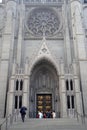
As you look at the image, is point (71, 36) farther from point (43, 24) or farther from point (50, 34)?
point (43, 24)

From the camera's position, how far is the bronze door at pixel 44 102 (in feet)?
79.6

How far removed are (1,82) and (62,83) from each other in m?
7.65

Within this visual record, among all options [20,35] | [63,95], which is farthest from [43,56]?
[63,95]

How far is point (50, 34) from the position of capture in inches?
1089

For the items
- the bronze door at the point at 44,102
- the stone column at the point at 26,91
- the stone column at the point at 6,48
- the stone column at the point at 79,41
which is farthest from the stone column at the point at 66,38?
the stone column at the point at 6,48

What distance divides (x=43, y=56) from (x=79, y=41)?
5617mm

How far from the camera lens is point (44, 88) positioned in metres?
25.0

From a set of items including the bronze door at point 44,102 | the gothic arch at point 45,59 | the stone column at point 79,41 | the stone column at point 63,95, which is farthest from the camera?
the bronze door at point 44,102

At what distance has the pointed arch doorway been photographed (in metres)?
24.0

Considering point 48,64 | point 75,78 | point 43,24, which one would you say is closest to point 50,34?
point 43,24

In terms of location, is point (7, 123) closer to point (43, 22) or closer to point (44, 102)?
point (44, 102)

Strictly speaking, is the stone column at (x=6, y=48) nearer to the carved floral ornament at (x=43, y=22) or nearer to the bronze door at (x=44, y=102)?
the carved floral ornament at (x=43, y=22)

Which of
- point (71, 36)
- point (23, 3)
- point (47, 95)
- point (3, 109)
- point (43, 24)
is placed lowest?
point (3, 109)

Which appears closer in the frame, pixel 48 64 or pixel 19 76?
pixel 19 76
